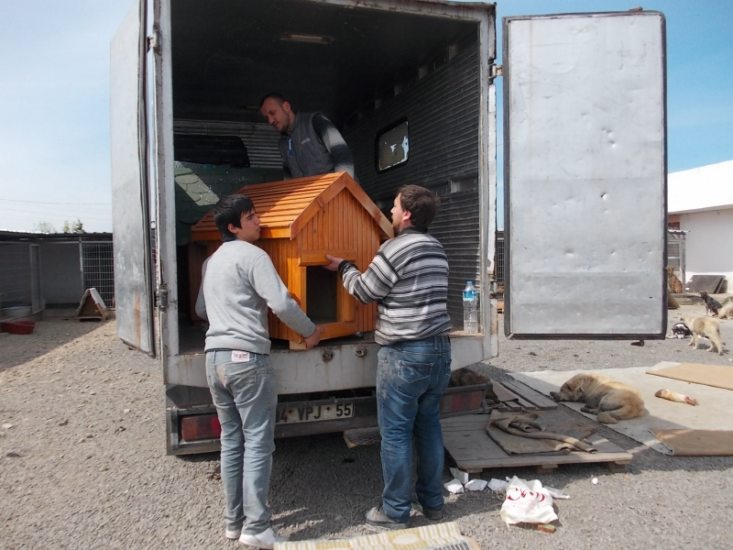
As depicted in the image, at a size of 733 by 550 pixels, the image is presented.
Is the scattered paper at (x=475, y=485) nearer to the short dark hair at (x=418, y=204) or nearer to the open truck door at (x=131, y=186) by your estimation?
the short dark hair at (x=418, y=204)

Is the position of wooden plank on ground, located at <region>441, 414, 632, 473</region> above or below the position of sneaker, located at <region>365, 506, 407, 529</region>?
above

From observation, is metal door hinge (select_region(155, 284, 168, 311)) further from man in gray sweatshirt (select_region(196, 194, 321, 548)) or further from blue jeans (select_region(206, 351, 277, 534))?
blue jeans (select_region(206, 351, 277, 534))

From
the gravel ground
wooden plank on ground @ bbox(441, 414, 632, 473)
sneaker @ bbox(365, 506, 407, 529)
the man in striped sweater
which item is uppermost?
the man in striped sweater

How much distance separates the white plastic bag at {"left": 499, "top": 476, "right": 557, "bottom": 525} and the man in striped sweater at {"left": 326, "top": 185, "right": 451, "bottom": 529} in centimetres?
51

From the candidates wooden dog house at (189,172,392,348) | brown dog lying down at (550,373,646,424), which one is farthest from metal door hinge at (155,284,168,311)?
brown dog lying down at (550,373,646,424)

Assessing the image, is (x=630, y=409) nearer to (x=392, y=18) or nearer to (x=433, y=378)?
(x=433, y=378)

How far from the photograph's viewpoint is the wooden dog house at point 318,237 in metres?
3.22

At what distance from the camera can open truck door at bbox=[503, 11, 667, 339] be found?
11.7 ft

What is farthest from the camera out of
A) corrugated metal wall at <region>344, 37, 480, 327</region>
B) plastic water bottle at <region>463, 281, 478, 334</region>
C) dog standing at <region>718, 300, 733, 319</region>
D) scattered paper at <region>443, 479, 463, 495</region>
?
dog standing at <region>718, 300, 733, 319</region>

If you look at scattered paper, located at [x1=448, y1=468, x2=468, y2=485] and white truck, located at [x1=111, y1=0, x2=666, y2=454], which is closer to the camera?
white truck, located at [x1=111, y1=0, x2=666, y2=454]

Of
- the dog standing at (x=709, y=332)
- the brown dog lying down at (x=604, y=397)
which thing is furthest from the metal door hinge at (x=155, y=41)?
the dog standing at (x=709, y=332)

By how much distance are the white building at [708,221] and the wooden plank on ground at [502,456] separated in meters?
18.3

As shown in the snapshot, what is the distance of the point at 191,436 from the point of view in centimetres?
341

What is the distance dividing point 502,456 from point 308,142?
280cm
